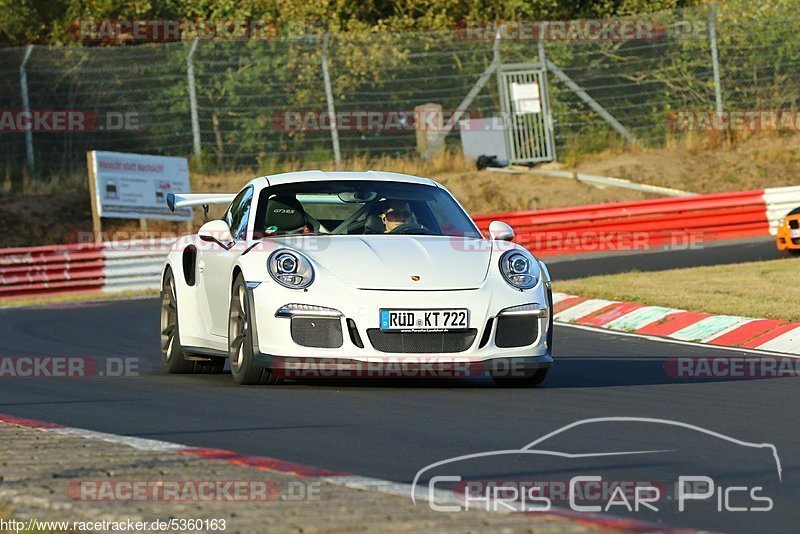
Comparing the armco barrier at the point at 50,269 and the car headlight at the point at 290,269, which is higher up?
the car headlight at the point at 290,269

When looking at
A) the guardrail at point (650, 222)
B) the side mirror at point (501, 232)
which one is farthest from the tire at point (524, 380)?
the guardrail at point (650, 222)

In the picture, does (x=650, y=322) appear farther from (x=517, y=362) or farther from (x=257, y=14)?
(x=257, y=14)

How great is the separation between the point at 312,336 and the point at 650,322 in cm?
617

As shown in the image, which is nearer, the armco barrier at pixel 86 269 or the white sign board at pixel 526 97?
the armco barrier at pixel 86 269

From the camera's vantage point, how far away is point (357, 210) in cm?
1041

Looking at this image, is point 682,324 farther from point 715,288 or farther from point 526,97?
point 526,97

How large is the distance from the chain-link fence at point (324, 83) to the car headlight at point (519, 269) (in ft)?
65.8

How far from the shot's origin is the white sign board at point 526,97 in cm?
3055

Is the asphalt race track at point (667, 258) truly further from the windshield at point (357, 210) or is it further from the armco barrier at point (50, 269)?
the windshield at point (357, 210)

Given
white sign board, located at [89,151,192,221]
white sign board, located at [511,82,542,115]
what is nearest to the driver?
white sign board, located at [89,151,192,221]

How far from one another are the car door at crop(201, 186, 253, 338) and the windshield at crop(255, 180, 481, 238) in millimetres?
188

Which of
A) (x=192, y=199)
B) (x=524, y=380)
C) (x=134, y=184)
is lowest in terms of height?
(x=524, y=380)

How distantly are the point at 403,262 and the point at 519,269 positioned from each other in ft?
2.33

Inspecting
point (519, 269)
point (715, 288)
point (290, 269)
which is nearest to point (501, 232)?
point (519, 269)
